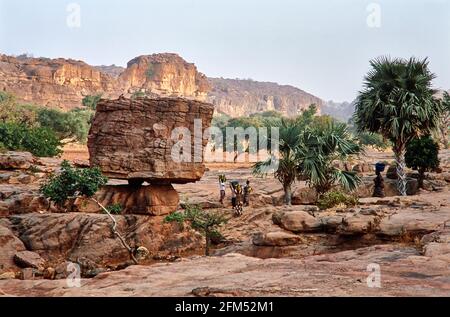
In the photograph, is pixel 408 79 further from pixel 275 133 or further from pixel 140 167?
pixel 140 167

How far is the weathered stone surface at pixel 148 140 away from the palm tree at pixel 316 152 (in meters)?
3.34

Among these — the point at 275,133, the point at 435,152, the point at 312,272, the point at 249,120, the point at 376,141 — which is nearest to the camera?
the point at 312,272

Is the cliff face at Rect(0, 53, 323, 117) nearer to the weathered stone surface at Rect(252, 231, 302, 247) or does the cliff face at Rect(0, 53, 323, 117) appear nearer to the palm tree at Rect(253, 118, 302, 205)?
the palm tree at Rect(253, 118, 302, 205)

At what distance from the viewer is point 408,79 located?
17.9 m

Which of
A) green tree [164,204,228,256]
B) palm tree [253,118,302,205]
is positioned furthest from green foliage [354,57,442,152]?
green tree [164,204,228,256]

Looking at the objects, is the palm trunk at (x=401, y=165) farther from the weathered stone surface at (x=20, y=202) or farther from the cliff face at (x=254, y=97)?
the cliff face at (x=254, y=97)

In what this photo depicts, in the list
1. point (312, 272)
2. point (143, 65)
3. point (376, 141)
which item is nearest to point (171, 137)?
point (312, 272)

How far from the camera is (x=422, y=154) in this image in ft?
69.6

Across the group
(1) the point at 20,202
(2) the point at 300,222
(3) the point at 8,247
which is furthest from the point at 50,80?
(2) the point at 300,222

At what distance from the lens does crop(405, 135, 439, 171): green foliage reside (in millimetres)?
21078

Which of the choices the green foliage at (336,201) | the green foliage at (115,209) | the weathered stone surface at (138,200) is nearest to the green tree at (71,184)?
the green foliage at (115,209)

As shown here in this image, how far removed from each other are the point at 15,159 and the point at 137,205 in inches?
423

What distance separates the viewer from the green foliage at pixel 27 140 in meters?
31.3

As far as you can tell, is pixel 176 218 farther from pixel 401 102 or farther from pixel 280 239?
pixel 401 102
